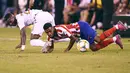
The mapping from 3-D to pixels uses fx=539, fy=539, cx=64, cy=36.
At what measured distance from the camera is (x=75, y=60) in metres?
13.1

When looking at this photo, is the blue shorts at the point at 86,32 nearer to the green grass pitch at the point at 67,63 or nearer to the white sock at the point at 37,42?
the green grass pitch at the point at 67,63

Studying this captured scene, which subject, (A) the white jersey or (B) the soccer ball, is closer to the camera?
(B) the soccer ball

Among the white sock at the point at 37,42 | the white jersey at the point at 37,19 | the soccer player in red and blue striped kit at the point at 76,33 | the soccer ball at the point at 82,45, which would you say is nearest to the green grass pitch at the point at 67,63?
the soccer ball at the point at 82,45

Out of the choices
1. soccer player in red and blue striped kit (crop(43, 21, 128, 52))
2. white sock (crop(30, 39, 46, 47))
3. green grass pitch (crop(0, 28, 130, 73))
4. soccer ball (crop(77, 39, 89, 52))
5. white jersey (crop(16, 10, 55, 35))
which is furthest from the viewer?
white jersey (crop(16, 10, 55, 35))

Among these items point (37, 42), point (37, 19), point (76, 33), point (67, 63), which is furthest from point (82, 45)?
point (67, 63)

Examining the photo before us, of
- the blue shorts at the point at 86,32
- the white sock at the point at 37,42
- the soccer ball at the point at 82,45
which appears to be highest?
the blue shorts at the point at 86,32

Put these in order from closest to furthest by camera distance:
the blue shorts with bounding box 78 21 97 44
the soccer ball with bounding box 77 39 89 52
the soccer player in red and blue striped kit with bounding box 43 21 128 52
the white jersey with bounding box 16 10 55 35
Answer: the soccer player in red and blue striped kit with bounding box 43 21 128 52 → the soccer ball with bounding box 77 39 89 52 → the blue shorts with bounding box 78 21 97 44 → the white jersey with bounding box 16 10 55 35

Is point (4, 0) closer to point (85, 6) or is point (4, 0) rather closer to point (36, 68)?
point (85, 6)

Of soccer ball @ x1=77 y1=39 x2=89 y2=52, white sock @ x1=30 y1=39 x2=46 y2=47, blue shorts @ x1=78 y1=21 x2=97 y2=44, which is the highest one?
blue shorts @ x1=78 y1=21 x2=97 y2=44

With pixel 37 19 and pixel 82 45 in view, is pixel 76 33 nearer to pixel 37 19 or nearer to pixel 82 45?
pixel 82 45

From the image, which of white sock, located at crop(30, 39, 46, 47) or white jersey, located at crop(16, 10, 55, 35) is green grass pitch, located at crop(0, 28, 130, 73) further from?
white jersey, located at crop(16, 10, 55, 35)

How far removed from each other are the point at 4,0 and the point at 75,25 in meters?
13.9

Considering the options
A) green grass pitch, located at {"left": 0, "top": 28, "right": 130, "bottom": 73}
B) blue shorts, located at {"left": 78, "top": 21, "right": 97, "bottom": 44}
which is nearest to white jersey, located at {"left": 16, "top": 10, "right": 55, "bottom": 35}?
blue shorts, located at {"left": 78, "top": 21, "right": 97, "bottom": 44}

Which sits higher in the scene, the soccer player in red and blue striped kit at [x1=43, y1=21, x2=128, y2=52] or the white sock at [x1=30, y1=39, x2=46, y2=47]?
the soccer player in red and blue striped kit at [x1=43, y1=21, x2=128, y2=52]
